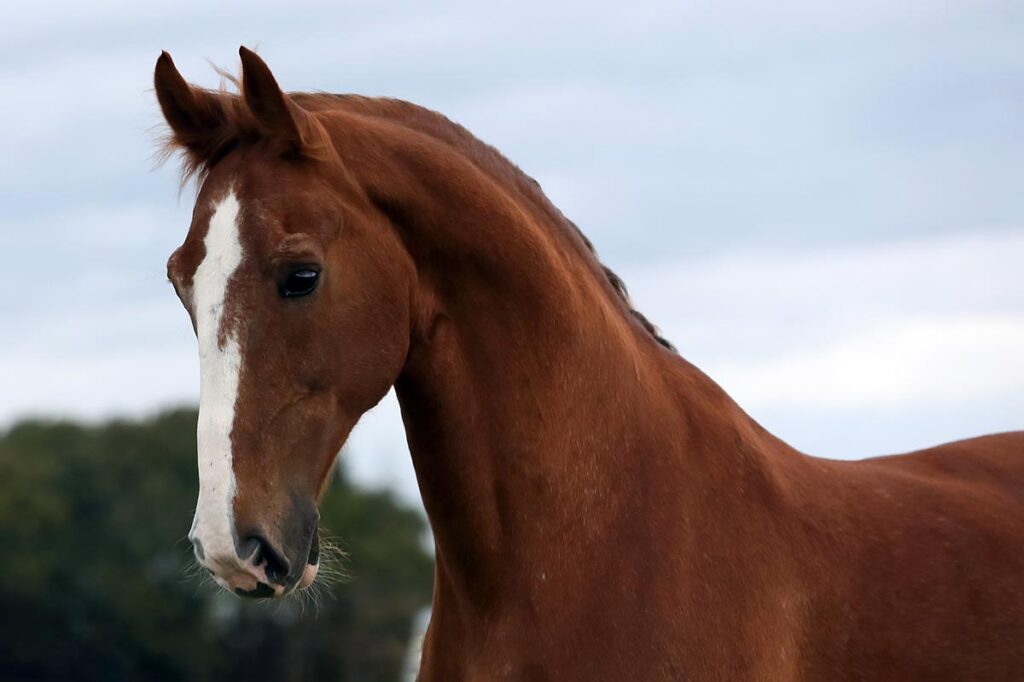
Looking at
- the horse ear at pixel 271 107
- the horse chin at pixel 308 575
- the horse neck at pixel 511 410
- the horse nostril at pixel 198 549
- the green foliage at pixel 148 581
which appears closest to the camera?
the horse nostril at pixel 198 549

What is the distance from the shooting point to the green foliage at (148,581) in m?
66.2

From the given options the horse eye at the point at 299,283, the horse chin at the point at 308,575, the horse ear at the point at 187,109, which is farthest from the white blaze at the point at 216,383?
the horse ear at the point at 187,109

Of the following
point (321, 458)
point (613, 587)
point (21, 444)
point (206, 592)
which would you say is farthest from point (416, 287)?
point (21, 444)

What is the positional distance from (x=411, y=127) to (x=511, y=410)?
103 cm

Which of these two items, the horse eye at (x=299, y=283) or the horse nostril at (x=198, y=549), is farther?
the horse eye at (x=299, y=283)

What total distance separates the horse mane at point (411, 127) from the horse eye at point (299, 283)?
56cm

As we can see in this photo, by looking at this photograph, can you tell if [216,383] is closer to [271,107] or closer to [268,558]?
[268,558]

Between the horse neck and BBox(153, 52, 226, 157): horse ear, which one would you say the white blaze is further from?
the horse neck

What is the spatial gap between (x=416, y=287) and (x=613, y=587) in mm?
1111

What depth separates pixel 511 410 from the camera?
17.1ft

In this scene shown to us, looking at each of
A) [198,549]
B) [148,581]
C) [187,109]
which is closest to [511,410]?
[198,549]

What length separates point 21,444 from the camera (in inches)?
3125

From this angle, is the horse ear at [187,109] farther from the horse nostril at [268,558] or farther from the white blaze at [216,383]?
the horse nostril at [268,558]

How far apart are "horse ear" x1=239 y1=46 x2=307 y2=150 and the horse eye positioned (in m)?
0.43
